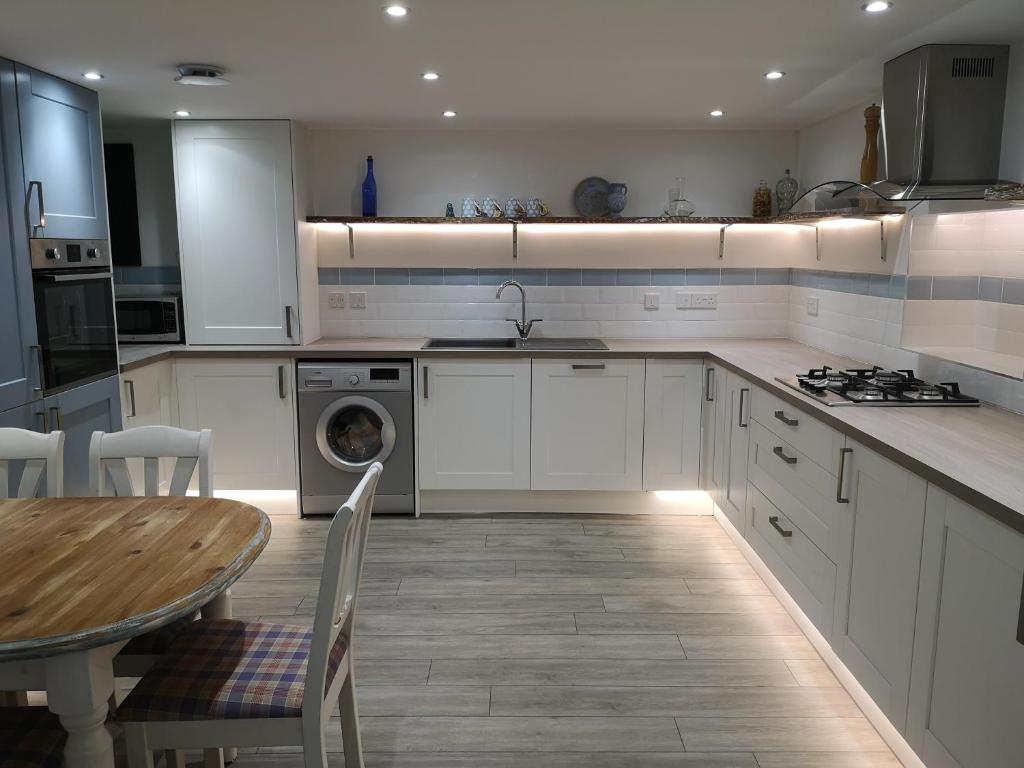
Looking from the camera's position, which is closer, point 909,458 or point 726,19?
point 909,458

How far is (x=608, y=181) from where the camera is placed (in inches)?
185

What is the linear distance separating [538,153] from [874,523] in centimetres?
307

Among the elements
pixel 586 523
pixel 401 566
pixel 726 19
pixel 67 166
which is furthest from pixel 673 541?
pixel 67 166

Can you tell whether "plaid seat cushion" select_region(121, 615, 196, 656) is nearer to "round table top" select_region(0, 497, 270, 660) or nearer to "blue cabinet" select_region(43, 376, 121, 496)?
"round table top" select_region(0, 497, 270, 660)

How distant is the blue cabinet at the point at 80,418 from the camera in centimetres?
323

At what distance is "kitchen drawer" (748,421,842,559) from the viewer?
2.65 m

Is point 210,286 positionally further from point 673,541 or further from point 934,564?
point 934,564

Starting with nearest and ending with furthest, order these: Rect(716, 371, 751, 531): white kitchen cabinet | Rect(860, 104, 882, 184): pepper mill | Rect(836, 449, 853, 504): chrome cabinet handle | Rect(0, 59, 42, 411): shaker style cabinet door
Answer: Rect(836, 449, 853, 504): chrome cabinet handle < Rect(0, 59, 42, 411): shaker style cabinet door < Rect(860, 104, 882, 184): pepper mill < Rect(716, 371, 751, 531): white kitchen cabinet

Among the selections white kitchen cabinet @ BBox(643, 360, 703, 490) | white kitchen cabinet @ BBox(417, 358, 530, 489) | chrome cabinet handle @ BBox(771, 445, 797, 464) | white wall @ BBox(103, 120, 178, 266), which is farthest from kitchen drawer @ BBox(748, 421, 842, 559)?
white wall @ BBox(103, 120, 178, 266)

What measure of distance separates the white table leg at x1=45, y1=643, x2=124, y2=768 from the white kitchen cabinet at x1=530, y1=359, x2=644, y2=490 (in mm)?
2937

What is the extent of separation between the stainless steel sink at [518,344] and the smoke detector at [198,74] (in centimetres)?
173

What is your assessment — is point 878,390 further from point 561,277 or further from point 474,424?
point 561,277

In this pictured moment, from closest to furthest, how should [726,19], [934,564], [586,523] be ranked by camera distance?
1. [934,564]
2. [726,19]
3. [586,523]

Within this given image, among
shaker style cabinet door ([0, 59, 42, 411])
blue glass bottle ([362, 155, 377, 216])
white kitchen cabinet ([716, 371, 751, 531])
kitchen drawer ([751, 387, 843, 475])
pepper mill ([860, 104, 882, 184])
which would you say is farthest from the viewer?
blue glass bottle ([362, 155, 377, 216])
